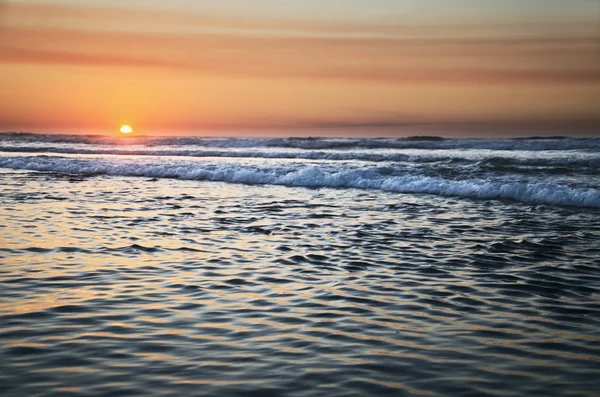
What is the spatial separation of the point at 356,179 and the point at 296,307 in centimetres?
1871

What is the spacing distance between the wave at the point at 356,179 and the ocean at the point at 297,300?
7.71 ft

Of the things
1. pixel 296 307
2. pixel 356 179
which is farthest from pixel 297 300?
pixel 356 179

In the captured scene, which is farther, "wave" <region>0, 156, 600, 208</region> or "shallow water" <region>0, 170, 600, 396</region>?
"wave" <region>0, 156, 600, 208</region>

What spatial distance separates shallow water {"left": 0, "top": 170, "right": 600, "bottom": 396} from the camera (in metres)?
4.81

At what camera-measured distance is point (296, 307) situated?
22.3 ft

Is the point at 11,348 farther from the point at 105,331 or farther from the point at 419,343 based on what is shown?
the point at 419,343

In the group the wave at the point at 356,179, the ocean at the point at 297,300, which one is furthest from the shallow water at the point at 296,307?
the wave at the point at 356,179

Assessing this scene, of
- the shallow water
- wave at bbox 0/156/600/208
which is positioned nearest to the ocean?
the shallow water

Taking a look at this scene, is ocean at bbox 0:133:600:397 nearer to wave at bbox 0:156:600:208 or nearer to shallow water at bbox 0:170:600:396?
shallow water at bbox 0:170:600:396

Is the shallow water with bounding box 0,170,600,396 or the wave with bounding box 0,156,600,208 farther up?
the wave with bounding box 0,156,600,208

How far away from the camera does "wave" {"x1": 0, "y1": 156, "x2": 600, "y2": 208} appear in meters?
19.2

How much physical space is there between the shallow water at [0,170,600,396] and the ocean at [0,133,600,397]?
0.02 metres

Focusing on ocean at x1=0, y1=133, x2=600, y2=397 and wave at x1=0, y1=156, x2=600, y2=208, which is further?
wave at x1=0, y1=156, x2=600, y2=208

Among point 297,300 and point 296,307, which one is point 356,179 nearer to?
point 297,300
